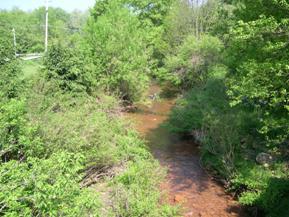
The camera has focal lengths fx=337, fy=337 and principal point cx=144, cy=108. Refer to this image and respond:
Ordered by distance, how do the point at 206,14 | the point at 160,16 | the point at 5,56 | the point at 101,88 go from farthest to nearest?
the point at 160,16
the point at 206,14
the point at 101,88
the point at 5,56

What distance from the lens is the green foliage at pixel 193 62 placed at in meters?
25.6

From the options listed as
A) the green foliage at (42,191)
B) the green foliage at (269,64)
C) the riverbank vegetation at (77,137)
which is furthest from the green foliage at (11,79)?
the green foliage at (269,64)

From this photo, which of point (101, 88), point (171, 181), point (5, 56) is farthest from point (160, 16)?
point (171, 181)

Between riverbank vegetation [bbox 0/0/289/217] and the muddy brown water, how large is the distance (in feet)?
1.88

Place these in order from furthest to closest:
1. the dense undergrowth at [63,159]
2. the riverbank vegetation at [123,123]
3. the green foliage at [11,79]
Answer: the green foliage at [11,79] → the riverbank vegetation at [123,123] → the dense undergrowth at [63,159]

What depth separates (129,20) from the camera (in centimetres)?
2511

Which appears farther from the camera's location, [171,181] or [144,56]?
[144,56]

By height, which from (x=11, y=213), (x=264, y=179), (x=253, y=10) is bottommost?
(x=264, y=179)

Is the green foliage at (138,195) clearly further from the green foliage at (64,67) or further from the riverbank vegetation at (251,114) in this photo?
the green foliage at (64,67)

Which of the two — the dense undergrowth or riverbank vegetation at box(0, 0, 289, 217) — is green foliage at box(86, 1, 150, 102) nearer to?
riverbank vegetation at box(0, 0, 289, 217)

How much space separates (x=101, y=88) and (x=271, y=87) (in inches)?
554

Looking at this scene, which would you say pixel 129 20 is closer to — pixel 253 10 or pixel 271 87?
pixel 253 10

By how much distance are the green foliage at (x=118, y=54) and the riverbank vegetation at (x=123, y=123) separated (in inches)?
3.0

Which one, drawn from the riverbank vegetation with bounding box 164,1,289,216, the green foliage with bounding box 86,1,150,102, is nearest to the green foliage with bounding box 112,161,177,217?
the riverbank vegetation with bounding box 164,1,289,216
